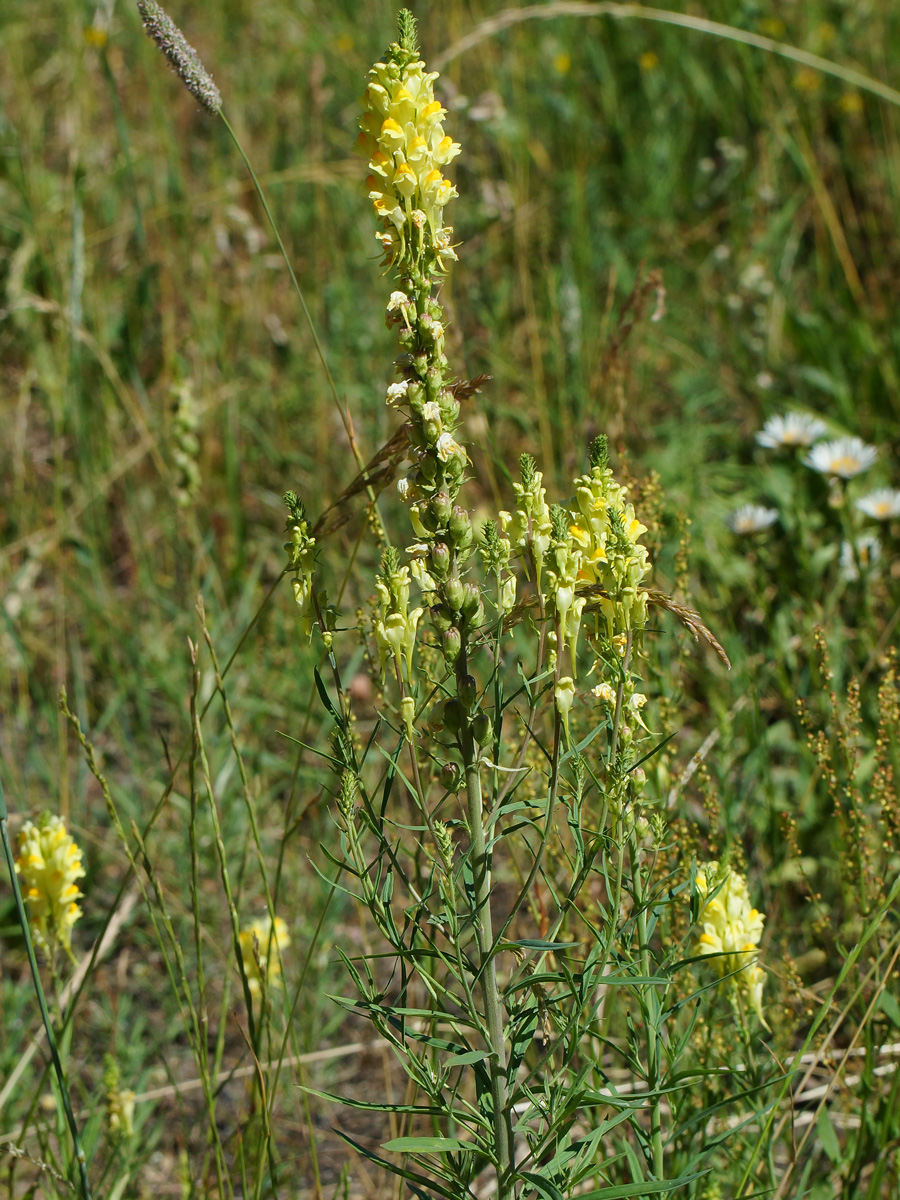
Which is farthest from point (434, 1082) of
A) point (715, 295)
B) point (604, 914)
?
point (715, 295)

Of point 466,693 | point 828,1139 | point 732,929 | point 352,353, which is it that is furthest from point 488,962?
point 352,353

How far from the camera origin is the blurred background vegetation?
255 centimetres

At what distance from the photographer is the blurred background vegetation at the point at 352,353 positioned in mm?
2547

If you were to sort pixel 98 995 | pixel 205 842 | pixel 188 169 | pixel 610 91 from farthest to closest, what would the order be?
1. pixel 188 169
2. pixel 610 91
3. pixel 205 842
4. pixel 98 995

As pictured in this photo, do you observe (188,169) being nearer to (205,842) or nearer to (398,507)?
(398,507)

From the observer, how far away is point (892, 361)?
3.21 m

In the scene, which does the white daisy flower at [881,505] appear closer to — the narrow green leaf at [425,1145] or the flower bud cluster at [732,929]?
the flower bud cluster at [732,929]

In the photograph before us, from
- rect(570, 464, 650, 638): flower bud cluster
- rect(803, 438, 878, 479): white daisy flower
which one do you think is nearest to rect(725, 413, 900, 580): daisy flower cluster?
rect(803, 438, 878, 479): white daisy flower

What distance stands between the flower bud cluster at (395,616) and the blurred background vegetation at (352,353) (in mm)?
855

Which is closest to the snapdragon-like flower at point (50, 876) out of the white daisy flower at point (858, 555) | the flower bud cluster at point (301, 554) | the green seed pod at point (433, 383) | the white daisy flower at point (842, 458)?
the flower bud cluster at point (301, 554)

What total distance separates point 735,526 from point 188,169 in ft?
10.00

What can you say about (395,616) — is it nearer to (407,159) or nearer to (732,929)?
(407,159)

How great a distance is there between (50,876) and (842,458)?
7.36 feet

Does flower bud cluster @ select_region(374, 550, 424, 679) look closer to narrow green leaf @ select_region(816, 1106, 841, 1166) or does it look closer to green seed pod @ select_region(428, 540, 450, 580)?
green seed pod @ select_region(428, 540, 450, 580)
